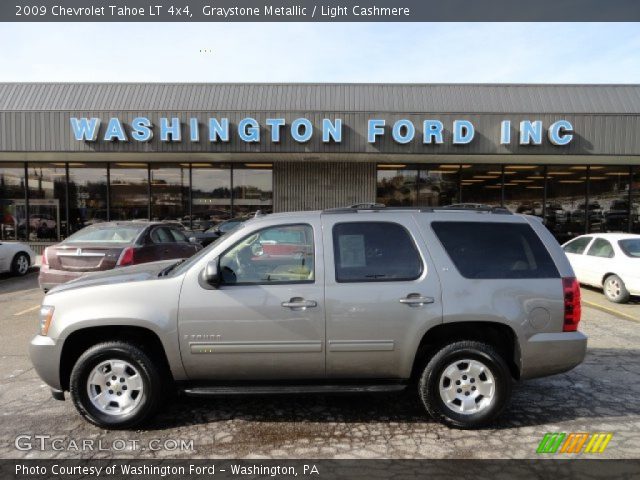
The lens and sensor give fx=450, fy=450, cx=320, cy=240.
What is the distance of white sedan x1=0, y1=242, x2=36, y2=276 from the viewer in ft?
36.9

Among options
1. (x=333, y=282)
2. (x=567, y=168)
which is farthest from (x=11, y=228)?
(x=567, y=168)

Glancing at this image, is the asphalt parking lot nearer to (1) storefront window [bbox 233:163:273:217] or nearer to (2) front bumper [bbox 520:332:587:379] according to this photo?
(2) front bumper [bbox 520:332:587:379]

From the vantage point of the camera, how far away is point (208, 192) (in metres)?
16.7

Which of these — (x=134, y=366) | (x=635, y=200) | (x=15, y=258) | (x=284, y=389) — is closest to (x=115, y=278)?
(x=134, y=366)

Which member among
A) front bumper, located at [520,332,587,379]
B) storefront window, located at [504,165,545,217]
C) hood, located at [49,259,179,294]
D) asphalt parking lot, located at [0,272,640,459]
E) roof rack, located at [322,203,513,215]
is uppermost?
storefront window, located at [504,165,545,217]

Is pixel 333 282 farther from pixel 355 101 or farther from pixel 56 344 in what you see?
pixel 355 101

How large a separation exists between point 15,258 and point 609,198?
1954cm

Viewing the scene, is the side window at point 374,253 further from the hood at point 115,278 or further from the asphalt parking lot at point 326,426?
the hood at point 115,278

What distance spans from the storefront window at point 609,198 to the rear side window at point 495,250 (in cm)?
1520

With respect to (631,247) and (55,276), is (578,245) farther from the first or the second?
(55,276)

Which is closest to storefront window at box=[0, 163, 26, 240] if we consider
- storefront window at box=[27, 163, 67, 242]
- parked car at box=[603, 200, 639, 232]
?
storefront window at box=[27, 163, 67, 242]

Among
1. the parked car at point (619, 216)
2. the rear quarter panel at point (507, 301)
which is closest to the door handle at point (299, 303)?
the rear quarter panel at point (507, 301)

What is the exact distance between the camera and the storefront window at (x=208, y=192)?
1672 cm

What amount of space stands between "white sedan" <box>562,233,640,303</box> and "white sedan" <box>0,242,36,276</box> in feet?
44.9
